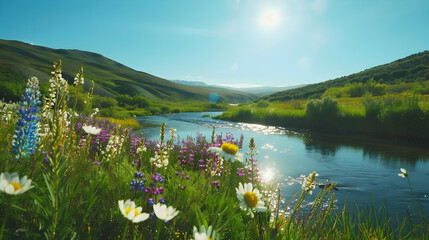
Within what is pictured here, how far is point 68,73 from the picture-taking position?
79.8m

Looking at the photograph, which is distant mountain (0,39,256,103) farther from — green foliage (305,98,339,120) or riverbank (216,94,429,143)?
green foliage (305,98,339,120)

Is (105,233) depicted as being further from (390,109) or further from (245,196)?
(390,109)

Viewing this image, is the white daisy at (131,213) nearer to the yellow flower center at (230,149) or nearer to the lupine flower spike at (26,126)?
the yellow flower center at (230,149)

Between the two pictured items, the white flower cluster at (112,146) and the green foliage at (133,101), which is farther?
the green foliage at (133,101)

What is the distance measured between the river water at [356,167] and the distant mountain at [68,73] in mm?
26020

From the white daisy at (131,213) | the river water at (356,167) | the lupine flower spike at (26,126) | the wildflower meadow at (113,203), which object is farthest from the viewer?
the river water at (356,167)

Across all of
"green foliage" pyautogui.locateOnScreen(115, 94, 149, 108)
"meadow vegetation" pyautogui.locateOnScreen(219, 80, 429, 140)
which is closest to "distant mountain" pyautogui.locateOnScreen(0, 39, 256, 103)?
"green foliage" pyautogui.locateOnScreen(115, 94, 149, 108)

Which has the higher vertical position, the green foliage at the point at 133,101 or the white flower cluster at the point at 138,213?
the green foliage at the point at 133,101

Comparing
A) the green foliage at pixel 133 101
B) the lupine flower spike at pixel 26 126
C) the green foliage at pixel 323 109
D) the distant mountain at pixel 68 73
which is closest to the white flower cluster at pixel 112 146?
the lupine flower spike at pixel 26 126

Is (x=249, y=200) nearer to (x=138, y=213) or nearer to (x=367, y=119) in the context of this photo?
(x=138, y=213)

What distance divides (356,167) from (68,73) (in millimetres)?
86987

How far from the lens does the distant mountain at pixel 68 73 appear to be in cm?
3095

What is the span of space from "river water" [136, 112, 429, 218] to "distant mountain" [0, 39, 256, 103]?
26020mm

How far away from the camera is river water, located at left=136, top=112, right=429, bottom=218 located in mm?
7812
